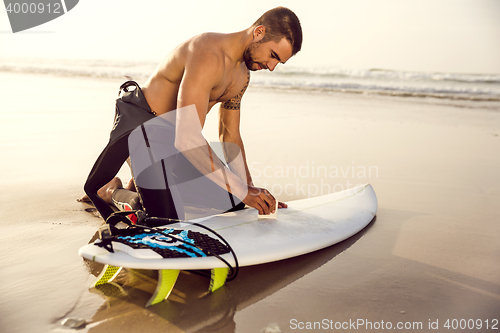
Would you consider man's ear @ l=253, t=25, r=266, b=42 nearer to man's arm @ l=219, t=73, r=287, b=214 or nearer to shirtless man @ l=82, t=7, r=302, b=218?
shirtless man @ l=82, t=7, r=302, b=218

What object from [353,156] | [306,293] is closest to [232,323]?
[306,293]

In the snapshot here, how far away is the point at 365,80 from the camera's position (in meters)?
11.3

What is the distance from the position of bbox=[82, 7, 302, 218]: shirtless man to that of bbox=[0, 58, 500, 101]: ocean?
7432 millimetres

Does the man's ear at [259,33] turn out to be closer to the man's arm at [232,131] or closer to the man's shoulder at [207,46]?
the man's shoulder at [207,46]

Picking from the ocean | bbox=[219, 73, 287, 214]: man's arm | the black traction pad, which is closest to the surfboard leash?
the black traction pad

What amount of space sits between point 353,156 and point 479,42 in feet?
36.1

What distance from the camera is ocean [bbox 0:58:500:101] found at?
9258 mm

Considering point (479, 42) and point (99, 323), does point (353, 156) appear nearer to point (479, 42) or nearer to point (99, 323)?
point (99, 323)

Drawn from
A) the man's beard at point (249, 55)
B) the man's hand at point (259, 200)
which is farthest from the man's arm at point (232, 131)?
the man's hand at point (259, 200)

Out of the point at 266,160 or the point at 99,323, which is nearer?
the point at 99,323

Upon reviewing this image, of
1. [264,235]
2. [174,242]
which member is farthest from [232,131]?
[174,242]

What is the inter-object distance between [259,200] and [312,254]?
41 cm

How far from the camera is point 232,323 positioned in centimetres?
150

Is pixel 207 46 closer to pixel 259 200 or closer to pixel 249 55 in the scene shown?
pixel 249 55
